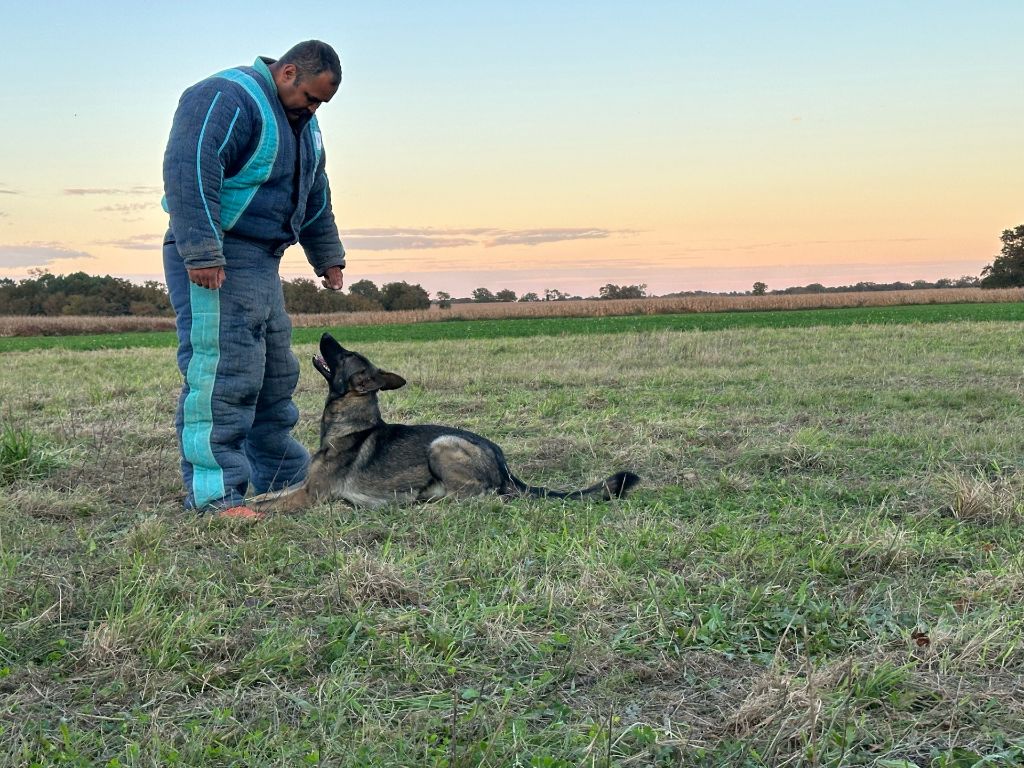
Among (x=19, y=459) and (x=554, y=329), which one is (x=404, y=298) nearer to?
(x=554, y=329)

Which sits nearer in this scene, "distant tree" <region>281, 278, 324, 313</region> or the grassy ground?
the grassy ground

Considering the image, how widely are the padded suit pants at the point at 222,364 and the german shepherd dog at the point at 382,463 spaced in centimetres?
32

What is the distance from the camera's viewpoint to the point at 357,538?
449cm

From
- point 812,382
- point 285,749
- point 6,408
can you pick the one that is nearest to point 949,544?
point 285,749

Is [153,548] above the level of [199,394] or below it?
below

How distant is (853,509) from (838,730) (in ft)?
9.04

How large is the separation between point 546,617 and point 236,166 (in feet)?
10.9

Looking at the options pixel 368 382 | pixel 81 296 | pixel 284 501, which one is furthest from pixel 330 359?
pixel 81 296

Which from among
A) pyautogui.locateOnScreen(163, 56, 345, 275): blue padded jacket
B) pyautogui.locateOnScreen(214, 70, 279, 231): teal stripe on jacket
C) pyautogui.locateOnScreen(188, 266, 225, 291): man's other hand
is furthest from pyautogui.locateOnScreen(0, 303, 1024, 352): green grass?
pyautogui.locateOnScreen(188, 266, 225, 291): man's other hand

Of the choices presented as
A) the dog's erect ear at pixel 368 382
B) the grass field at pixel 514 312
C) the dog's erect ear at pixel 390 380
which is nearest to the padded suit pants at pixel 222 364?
the dog's erect ear at pixel 368 382

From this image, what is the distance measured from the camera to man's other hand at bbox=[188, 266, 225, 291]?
16.0 ft

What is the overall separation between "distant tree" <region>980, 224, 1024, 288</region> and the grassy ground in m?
83.4

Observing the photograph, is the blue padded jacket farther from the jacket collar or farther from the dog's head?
the dog's head

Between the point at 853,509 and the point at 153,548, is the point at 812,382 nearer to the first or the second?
the point at 853,509
